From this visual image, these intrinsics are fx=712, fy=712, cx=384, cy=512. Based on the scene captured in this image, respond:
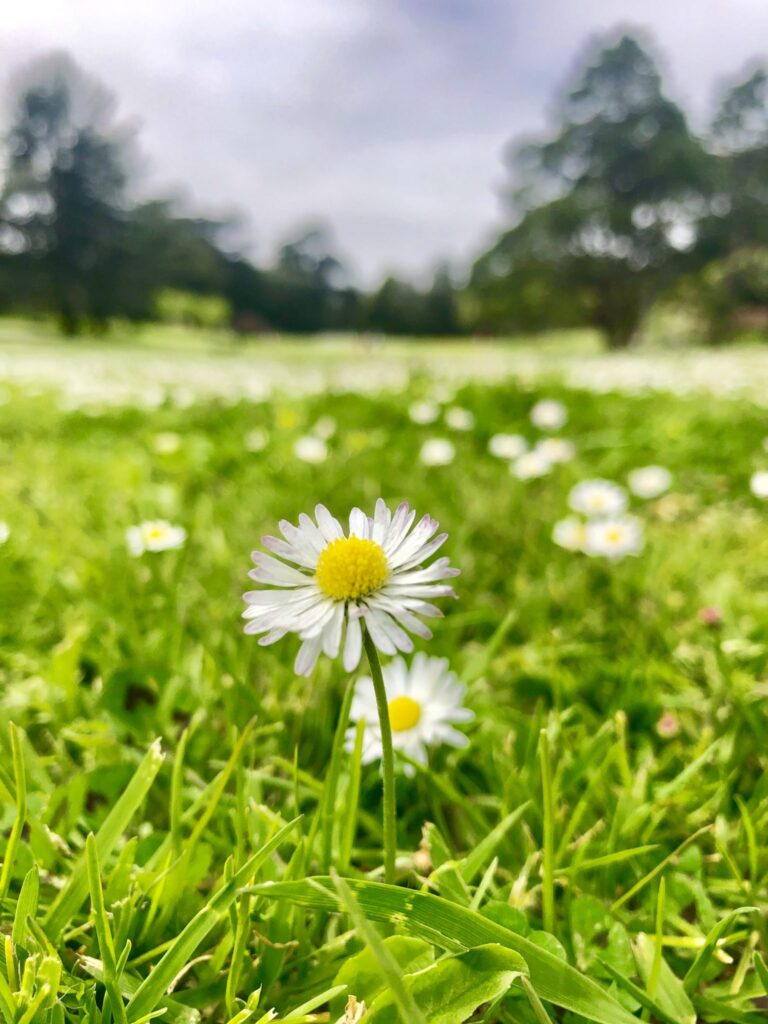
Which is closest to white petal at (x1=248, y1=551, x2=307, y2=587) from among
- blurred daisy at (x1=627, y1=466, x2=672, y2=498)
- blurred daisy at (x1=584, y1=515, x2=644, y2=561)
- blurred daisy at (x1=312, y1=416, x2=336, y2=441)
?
blurred daisy at (x1=584, y1=515, x2=644, y2=561)

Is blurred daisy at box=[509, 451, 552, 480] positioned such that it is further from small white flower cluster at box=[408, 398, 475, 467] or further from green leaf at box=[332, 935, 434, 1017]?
green leaf at box=[332, 935, 434, 1017]

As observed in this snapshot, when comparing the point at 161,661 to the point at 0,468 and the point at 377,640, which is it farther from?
the point at 0,468

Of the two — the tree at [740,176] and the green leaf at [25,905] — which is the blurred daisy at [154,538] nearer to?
the green leaf at [25,905]

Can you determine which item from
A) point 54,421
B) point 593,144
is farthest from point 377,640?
point 593,144


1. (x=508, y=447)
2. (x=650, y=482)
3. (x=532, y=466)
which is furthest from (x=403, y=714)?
(x=508, y=447)

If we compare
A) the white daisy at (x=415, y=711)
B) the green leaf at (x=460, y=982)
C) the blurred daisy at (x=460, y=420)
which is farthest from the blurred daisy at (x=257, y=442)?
the green leaf at (x=460, y=982)
